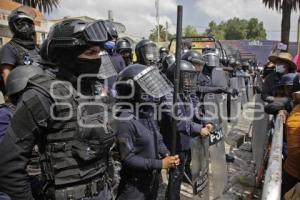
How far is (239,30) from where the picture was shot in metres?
60.8

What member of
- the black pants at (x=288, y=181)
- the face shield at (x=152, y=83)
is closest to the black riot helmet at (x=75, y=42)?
the face shield at (x=152, y=83)

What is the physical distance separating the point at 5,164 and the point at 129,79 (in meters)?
1.40

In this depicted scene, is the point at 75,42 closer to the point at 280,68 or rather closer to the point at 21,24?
the point at 21,24

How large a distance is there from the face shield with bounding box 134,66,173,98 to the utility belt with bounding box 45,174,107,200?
0.97 meters

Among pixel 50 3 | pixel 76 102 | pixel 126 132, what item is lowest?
pixel 126 132

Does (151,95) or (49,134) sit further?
(151,95)

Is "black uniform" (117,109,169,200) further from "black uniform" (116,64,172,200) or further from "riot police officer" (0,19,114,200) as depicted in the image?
"riot police officer" (0,19,114,200)

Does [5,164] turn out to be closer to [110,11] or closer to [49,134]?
[49,134]

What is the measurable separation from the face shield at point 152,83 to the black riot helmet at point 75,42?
80 cm

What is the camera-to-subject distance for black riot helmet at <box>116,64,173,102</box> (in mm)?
2822

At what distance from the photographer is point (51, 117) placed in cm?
177

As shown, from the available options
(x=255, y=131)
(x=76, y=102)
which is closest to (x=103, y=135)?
(x=76, y=102)

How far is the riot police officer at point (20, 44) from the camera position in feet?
12.3

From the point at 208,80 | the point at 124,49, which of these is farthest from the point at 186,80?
the point at 124,49
